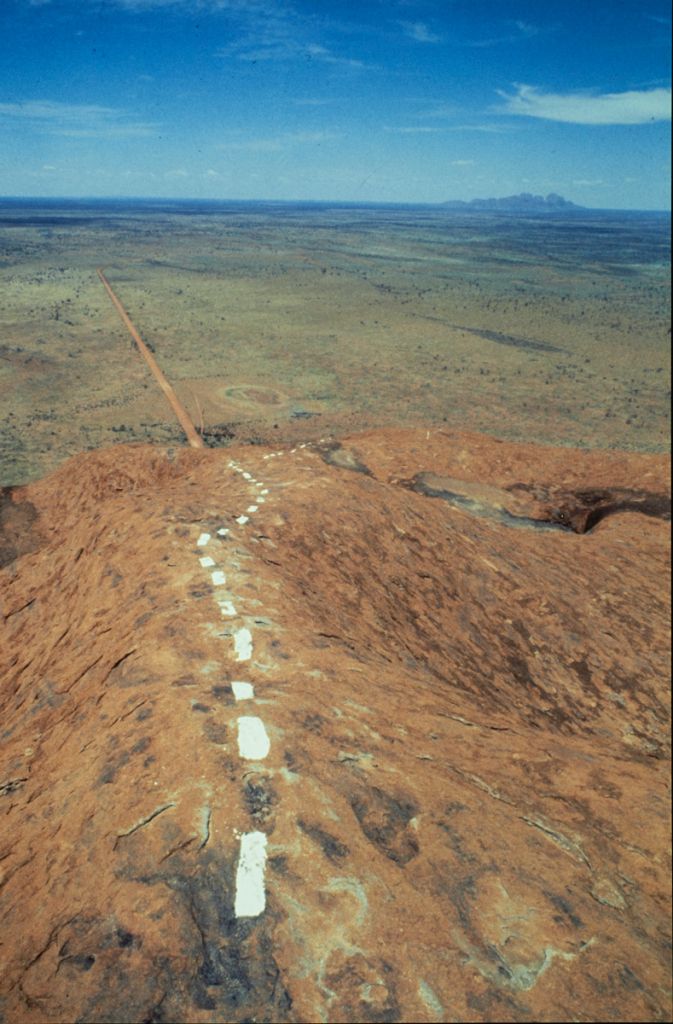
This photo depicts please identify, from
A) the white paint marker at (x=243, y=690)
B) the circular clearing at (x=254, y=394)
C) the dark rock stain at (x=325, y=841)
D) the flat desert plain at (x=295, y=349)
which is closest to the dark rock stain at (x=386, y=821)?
the dark rock stain at (x=325, y=841)

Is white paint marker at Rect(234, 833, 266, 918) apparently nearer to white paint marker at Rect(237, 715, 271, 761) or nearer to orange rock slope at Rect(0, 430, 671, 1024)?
orange rock slope at Rect(0, 430, 671, 1024)

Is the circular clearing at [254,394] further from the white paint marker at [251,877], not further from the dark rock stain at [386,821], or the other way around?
the white paint marker at [251,877]

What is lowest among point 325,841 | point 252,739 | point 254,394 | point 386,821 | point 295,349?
point 386,821

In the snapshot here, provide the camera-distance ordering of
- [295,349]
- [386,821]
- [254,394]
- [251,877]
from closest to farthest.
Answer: [251,877] → [386,821] → [254,394] → [295,349]

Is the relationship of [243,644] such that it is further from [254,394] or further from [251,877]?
[254,394]

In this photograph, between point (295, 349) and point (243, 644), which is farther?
point (295, 349)

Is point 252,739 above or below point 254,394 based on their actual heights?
below

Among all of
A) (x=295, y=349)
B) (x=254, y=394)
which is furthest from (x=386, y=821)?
(x=295, y=349)
